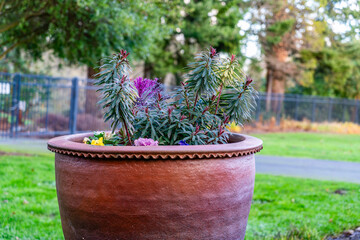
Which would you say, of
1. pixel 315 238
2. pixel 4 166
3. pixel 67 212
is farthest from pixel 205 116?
pixel 4 166

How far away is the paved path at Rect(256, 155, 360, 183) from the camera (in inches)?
296

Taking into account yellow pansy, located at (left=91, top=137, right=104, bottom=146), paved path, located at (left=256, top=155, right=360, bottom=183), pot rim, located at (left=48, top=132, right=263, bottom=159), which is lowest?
paved path, located at (left=256, top=155, right=360, bottom=183)

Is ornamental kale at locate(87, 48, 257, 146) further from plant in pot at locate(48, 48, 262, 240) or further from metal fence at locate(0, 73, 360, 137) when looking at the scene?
metal fence at locate(0, 73, 360, 137)

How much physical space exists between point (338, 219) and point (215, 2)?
13903 mm

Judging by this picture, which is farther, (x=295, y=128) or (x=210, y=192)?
(x=295, y=128)

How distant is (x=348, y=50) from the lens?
65.4 ft

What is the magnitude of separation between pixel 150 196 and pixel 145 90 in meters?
1.04

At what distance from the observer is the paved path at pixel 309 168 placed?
24.6 feet

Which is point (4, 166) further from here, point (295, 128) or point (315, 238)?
point (295, 128)

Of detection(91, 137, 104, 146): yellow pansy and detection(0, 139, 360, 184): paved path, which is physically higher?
detection(91, 137, 104, 146): yellow pansy

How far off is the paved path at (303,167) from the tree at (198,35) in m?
7.31

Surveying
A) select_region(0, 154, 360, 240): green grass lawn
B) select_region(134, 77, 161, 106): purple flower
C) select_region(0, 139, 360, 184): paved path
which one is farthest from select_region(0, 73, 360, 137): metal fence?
select_region(134, 77, 161, 106): purple flower

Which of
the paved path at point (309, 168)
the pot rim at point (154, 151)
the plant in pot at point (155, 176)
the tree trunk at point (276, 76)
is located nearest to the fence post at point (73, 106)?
the paved path at point (309, 168)

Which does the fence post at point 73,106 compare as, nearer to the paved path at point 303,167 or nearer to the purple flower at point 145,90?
the paved path at point 303,167
